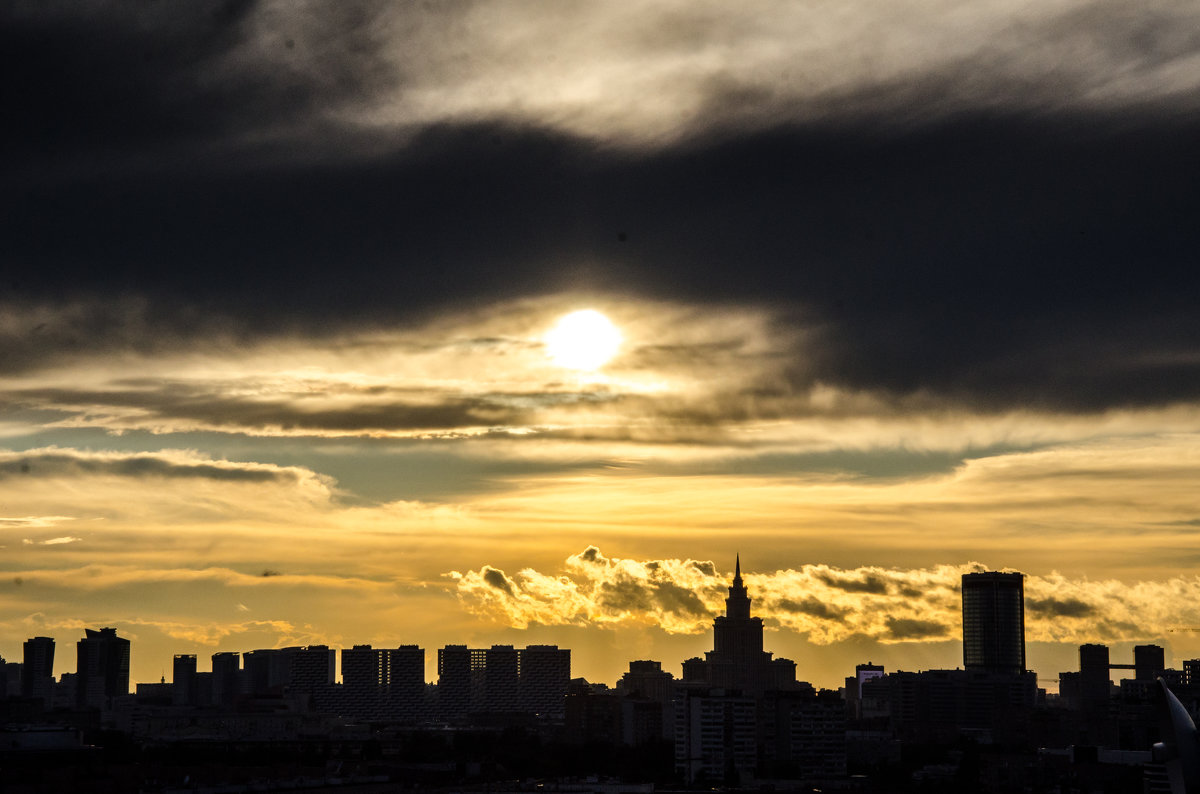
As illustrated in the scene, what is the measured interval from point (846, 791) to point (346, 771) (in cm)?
5230

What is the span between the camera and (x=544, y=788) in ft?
590

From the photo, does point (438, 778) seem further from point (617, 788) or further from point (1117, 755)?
point (1117, 755)

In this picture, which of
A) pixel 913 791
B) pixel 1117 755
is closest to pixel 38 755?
pixel 913 791

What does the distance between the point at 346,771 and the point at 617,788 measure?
87.0 feet

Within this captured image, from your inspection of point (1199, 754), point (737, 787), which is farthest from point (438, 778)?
point (1199, 754)

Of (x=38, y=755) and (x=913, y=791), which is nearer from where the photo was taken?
(x=38, y=755)

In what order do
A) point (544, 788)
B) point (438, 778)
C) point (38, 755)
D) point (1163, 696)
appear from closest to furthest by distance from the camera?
point (1163, 696)
point (38, 755)
point (544, 788)
point (438, 778)

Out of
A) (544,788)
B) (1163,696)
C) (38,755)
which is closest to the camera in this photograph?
(1163,696)

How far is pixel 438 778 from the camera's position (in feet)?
640

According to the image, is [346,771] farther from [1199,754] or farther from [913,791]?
[1199,754]

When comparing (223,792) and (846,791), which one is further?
(846,791)

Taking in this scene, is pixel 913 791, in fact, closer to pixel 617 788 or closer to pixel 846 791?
pixel 846 791

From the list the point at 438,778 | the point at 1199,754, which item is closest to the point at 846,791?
the point at 438,778

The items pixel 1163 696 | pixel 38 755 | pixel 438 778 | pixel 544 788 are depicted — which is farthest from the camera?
pixel 438 778
